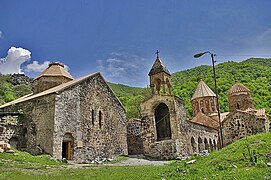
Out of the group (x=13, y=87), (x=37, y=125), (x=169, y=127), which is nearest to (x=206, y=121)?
(x=169, y=127)

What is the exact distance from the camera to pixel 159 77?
2595 cm

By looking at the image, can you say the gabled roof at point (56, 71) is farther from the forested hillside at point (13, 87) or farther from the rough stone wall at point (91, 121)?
the forested hillside at point (13, 87)

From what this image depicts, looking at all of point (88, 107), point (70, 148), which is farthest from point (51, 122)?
point (88, 107)

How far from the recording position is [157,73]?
1027 inches

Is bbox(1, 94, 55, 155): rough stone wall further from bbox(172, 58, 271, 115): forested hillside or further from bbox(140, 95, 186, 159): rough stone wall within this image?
bbox(172, 58, 271, 115): forested hillside

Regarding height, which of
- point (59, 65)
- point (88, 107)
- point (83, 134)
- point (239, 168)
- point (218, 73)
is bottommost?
point (239, 168)

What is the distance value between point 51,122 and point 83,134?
9.45 ft

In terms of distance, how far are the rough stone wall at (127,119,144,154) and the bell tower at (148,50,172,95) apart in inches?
135

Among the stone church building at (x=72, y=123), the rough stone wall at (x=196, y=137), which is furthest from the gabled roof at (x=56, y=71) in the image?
the rough stone wall at (x=196, y=137)

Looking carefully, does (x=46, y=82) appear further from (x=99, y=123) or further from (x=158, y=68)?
(x=158, y=68)

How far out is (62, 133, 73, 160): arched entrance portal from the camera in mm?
19500

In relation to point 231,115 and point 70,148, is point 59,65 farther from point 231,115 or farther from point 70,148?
point 231,115

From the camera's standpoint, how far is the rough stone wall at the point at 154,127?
76.8 ft

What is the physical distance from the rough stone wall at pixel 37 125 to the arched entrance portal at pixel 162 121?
11.3m
